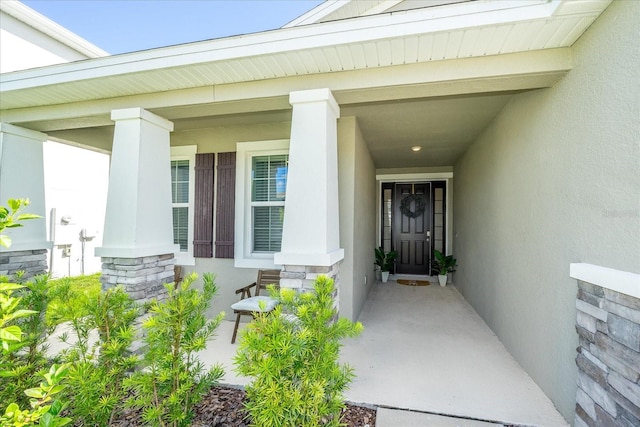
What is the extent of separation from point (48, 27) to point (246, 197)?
6.24m

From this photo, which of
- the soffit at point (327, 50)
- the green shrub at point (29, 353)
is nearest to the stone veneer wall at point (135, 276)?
the green shrub at point (29, 353)

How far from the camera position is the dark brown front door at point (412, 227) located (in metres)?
7.53

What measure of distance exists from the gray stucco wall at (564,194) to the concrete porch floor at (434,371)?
198 millimetres

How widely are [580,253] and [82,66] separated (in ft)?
14.7

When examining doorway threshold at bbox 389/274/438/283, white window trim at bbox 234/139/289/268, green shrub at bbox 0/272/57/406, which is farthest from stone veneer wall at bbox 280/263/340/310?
doorway threshold at bbox 389/274/438/283

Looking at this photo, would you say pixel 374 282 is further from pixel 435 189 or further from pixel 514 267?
pixel 514 267

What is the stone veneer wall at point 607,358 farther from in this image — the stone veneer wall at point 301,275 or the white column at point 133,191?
the white column at point 133,191

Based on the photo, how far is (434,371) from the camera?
2.77 m

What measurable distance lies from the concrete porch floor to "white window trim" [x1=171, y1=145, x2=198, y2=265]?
125 cm

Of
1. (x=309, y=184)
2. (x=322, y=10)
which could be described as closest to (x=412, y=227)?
(x=322, y=10)

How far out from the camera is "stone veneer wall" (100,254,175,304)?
3.10 meters

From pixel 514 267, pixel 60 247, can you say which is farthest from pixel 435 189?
pixel 60 247

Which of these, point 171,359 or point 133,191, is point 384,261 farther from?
point 171,359

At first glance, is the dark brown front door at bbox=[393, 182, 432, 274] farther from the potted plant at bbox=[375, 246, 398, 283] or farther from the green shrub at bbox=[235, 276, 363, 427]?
the green shrub at bbox=[235, 276, 363, 427]
